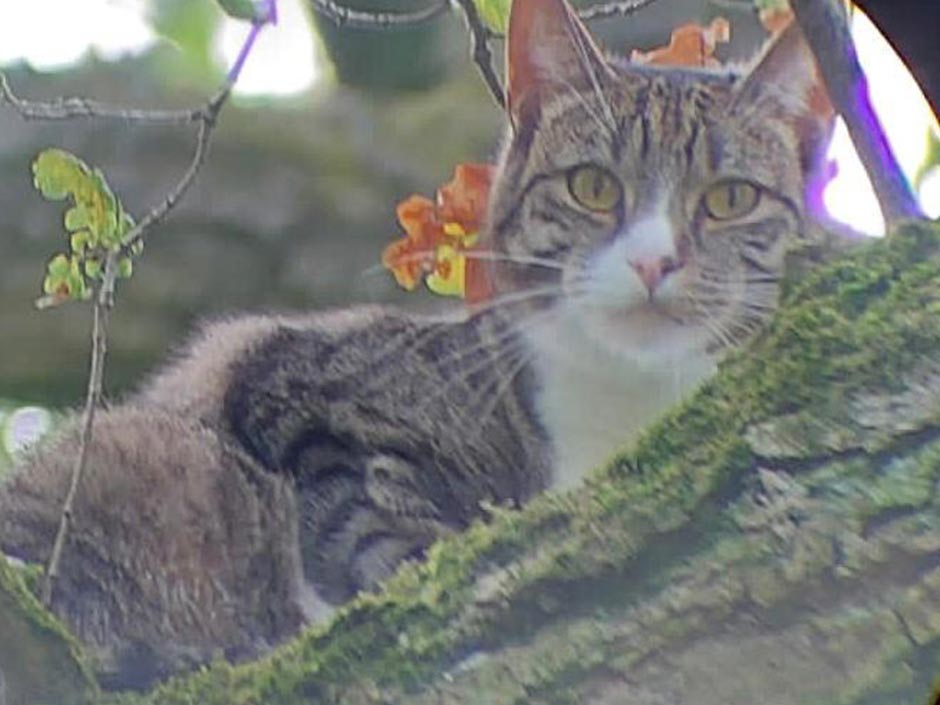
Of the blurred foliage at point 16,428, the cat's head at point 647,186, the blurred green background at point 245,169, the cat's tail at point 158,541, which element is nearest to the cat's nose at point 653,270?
the cat's head at point 647,186

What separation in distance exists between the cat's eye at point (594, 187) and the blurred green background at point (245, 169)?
49 millimetres

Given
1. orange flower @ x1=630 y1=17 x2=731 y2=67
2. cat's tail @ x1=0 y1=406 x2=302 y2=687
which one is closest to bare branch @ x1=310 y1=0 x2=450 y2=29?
orange flower @ x1=630 y1=17 x2=731 y2=67

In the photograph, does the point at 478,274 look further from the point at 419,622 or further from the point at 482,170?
the point at 419,622

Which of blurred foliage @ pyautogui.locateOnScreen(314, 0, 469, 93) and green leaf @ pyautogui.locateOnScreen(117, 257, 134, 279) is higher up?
blurred foliage @ pyautogui.locateOnScreen(314, 0, 469, 93)

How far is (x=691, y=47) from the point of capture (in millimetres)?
968

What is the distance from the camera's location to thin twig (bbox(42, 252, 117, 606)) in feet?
3.03

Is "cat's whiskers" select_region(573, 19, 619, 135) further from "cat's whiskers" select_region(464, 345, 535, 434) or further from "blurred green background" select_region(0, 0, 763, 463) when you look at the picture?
"cat's whiskers" select_region(464, 345, 535, 434)

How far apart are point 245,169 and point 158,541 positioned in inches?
8.1

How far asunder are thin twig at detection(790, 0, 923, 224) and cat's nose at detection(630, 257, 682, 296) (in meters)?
0.13

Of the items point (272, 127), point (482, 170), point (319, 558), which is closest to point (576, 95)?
point (482, 170)

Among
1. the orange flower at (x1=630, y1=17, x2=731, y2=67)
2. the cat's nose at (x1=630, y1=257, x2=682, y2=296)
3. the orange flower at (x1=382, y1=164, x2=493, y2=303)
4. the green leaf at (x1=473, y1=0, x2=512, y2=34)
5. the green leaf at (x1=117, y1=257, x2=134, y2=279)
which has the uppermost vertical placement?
the green leaf at (x1=473, y1=0, x2=512, y2=34)

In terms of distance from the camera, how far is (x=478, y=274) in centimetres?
95

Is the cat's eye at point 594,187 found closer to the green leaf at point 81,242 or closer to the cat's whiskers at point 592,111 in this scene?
the cat's whiskers at point 592,111

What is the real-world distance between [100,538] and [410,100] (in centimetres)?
29
